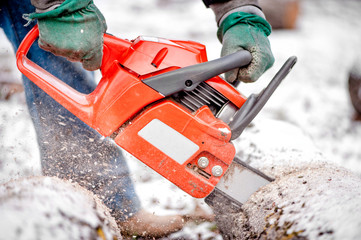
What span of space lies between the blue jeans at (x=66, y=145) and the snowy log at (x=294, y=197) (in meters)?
0.64

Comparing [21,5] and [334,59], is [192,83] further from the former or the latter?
[334,59]

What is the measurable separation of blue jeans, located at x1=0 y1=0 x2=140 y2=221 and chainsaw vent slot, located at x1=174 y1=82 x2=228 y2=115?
67 centimetres

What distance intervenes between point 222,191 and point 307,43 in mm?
4332

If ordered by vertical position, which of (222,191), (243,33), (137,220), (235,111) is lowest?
(137,220)

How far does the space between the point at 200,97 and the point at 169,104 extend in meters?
0.16

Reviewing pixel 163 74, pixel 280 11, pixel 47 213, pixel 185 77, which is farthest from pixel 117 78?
pixel 280 11

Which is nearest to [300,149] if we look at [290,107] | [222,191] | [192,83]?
[222,191]

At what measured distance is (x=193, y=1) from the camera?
5.83 meters

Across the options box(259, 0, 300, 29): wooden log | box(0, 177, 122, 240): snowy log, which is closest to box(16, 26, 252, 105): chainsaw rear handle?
box(0, 177, 122, 240): snowy log

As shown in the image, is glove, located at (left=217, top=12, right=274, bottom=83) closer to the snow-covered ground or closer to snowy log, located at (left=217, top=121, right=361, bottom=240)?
snowy log, located at (left=217, top=121, right=361, bottom=240)

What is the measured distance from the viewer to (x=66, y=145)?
167 centimetres

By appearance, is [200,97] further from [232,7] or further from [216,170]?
[232,7]

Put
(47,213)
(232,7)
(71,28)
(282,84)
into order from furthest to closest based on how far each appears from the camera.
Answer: (282,84), (232,7), (71,28), (47,213)

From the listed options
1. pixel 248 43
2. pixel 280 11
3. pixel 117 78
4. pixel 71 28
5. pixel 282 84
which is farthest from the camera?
pixel 280 11
